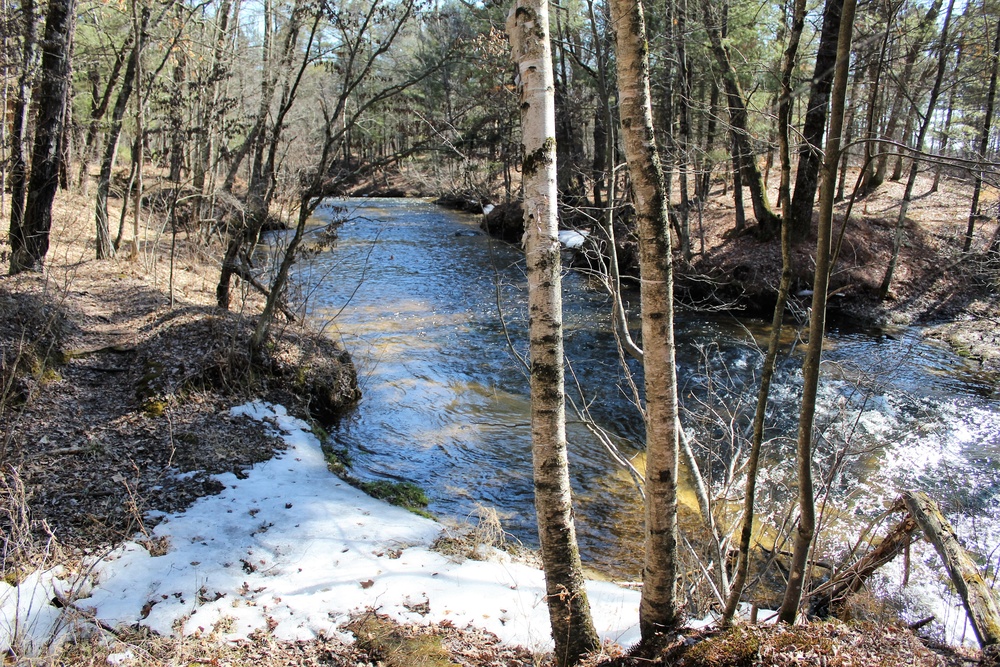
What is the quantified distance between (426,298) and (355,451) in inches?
268

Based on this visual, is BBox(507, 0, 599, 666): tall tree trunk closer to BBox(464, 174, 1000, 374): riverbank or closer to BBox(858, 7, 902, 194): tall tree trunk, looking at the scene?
BBox(858, 7, 902, 194): tall tree trunk

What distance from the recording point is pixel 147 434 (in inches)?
225

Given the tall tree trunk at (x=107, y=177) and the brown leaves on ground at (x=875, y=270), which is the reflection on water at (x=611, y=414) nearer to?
the brown leaves on ground at (x=875, y=270)

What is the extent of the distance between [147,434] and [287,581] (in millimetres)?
2568

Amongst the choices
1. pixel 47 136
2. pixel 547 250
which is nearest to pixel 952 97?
pixel 547 250

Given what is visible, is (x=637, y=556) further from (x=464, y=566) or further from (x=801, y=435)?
(x=801, y=435)

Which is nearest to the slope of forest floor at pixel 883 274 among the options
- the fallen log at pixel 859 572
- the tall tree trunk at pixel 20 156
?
the fallen log at pixel 859 572

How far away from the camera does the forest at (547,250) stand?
2711 millimetres

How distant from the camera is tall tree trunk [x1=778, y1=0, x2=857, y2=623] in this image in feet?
7.26

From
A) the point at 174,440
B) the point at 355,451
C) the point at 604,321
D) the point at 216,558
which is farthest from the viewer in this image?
the point at 604,321

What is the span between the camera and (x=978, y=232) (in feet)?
46.4

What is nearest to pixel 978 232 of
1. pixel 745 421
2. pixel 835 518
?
pixel 745 421

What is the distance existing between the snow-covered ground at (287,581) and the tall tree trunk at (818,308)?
46.6 inches

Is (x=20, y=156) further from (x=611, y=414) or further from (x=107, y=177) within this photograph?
(x=611, y=414)
